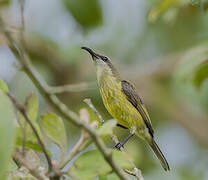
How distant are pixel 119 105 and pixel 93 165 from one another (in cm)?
288

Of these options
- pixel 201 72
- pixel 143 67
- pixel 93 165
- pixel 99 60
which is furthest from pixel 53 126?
pixel 143 67

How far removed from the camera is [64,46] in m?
6.19

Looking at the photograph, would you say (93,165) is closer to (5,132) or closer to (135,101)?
(5,132)

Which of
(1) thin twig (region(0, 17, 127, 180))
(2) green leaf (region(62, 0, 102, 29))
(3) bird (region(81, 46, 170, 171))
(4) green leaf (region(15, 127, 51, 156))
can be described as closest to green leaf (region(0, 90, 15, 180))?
(1) thin twig (region(0, 17, 127, 180))

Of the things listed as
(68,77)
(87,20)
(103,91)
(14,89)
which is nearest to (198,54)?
(87,20)

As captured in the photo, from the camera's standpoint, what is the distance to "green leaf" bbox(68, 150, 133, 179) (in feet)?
4.33

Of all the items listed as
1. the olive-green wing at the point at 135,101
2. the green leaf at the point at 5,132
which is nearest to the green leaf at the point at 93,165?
the green leaf at the point at 5,132

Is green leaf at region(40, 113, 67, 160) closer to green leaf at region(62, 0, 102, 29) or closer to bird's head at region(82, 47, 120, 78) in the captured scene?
green leaf at region(62, 0, 102, 29)

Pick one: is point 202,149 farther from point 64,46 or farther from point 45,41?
point 45,41

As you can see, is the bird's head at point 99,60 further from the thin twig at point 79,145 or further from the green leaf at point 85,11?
the thin twig at point 79,145

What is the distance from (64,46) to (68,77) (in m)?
0.67

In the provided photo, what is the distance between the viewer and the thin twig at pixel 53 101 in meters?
1.13

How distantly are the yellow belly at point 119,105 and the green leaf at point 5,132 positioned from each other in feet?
9.79

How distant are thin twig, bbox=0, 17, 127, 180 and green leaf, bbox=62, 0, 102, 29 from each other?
243 centimetres
